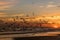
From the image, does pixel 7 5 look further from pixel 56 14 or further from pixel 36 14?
pixel 56 14

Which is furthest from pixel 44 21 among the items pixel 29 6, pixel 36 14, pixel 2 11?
pixel 2 11

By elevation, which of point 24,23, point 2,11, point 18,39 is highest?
point 2,11

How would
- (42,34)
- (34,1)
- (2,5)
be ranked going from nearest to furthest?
(34,1) → (2,5) → (42,34)

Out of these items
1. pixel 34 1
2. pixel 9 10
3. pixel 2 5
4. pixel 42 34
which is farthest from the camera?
pixel 42 34

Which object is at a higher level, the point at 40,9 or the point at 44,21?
the point at 40,9

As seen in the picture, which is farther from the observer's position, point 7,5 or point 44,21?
point 44,21

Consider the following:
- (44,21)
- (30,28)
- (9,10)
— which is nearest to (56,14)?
(44,21)
